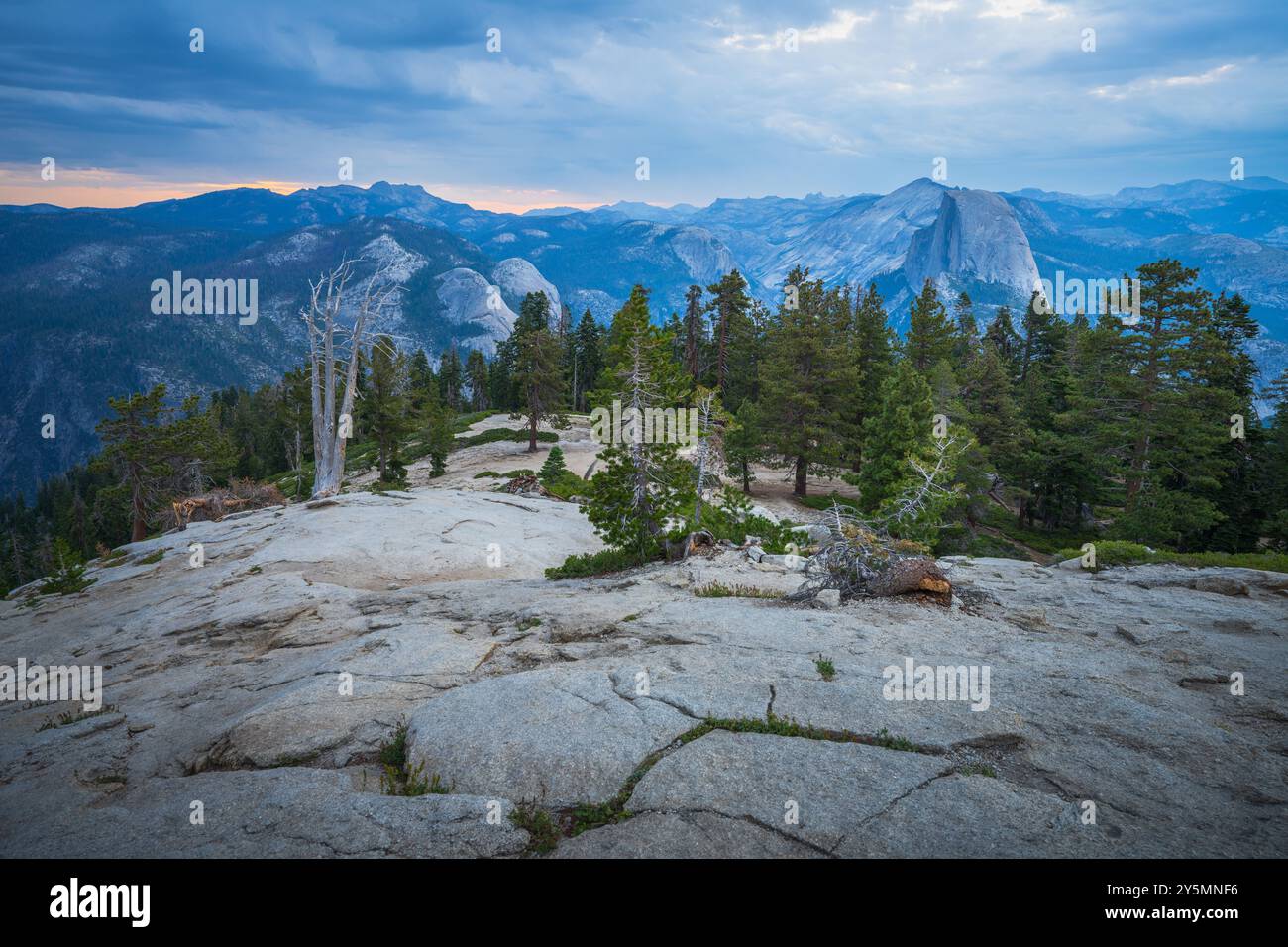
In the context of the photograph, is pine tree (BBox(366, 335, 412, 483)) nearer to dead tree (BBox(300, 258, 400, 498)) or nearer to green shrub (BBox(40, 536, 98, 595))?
dead tree (BBox(300, 258, 400, 498))

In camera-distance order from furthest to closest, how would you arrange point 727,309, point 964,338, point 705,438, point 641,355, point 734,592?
point 964,338
point 727,309
point 705,438
point 641,355
point 734,592

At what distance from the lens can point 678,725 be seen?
22.5 ft

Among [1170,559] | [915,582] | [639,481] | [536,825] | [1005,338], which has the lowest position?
[536,825]

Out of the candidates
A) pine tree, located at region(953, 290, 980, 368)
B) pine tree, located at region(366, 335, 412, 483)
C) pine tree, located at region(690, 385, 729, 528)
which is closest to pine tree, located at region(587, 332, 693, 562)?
pine tree, located at region(690, 385, 729, 528)

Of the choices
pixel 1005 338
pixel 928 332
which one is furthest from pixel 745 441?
pixel 1005 338

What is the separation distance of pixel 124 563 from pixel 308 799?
19.5 m

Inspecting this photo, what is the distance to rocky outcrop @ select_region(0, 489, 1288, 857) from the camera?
5156 mm

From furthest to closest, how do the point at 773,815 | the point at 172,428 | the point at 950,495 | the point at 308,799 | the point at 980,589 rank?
the point at 172,428 < the point at 950,495 < the point at 980,589 < the point at 308,799 < the point at 773,815

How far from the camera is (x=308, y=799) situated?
5.70 meters

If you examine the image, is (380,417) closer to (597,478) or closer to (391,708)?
(597,478)

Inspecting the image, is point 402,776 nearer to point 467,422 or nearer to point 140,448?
point 140,448

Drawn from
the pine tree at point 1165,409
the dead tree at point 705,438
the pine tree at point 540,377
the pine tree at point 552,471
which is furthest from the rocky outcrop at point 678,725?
the pine tree at point 540,377

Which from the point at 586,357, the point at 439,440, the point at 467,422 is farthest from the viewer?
the point at 586,357
